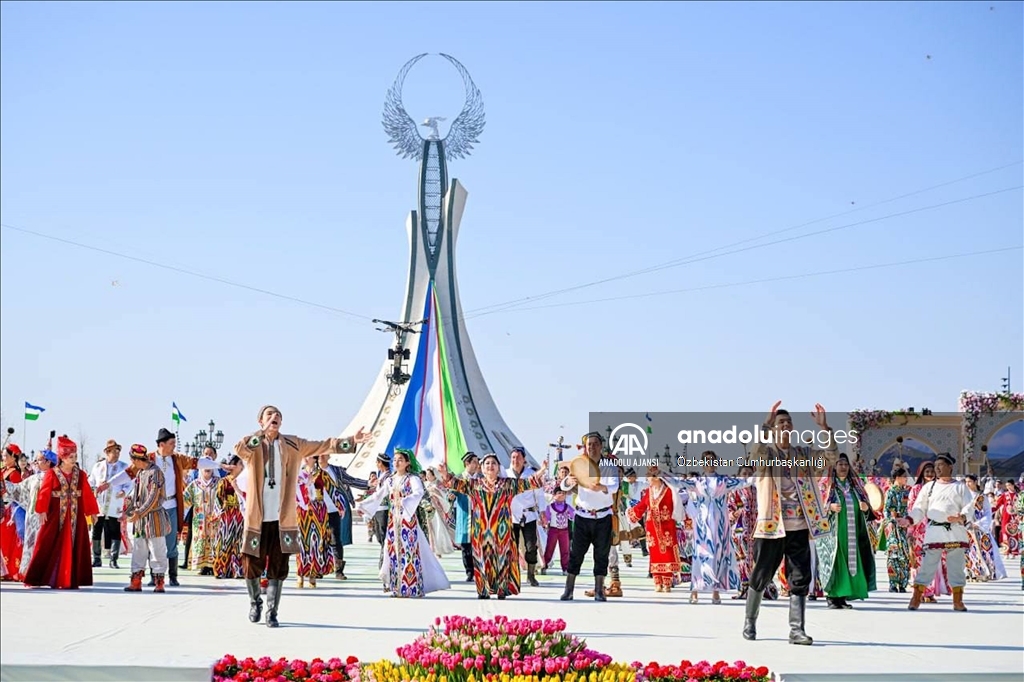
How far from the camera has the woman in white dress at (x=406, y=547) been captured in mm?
12250

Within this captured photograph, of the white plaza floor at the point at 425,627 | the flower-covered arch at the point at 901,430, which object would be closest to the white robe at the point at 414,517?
the white plaza floor at the point at 425,627

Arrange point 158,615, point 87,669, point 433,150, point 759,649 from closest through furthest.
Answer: point 87,669
point 759,649
point 158,615
point 433,150

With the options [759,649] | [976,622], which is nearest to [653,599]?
[976,622]

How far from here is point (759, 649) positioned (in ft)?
26.6

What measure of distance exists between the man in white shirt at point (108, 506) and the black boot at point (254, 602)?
6.39m

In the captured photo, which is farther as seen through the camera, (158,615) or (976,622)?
(976,622)

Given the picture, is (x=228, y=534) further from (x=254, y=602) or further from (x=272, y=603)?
(x=272, y=603)

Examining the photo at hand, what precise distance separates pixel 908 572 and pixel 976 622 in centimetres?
342

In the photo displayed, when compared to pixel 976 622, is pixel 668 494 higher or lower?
higher

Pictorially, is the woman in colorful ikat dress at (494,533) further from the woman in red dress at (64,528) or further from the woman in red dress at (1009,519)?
the woman in red dress at (1009,519)

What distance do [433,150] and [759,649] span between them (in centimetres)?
4295

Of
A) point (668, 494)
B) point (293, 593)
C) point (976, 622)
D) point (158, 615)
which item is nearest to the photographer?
point (158, 615)

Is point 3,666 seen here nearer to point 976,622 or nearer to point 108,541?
point 976,622

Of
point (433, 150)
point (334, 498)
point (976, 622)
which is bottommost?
point (976, 622)
